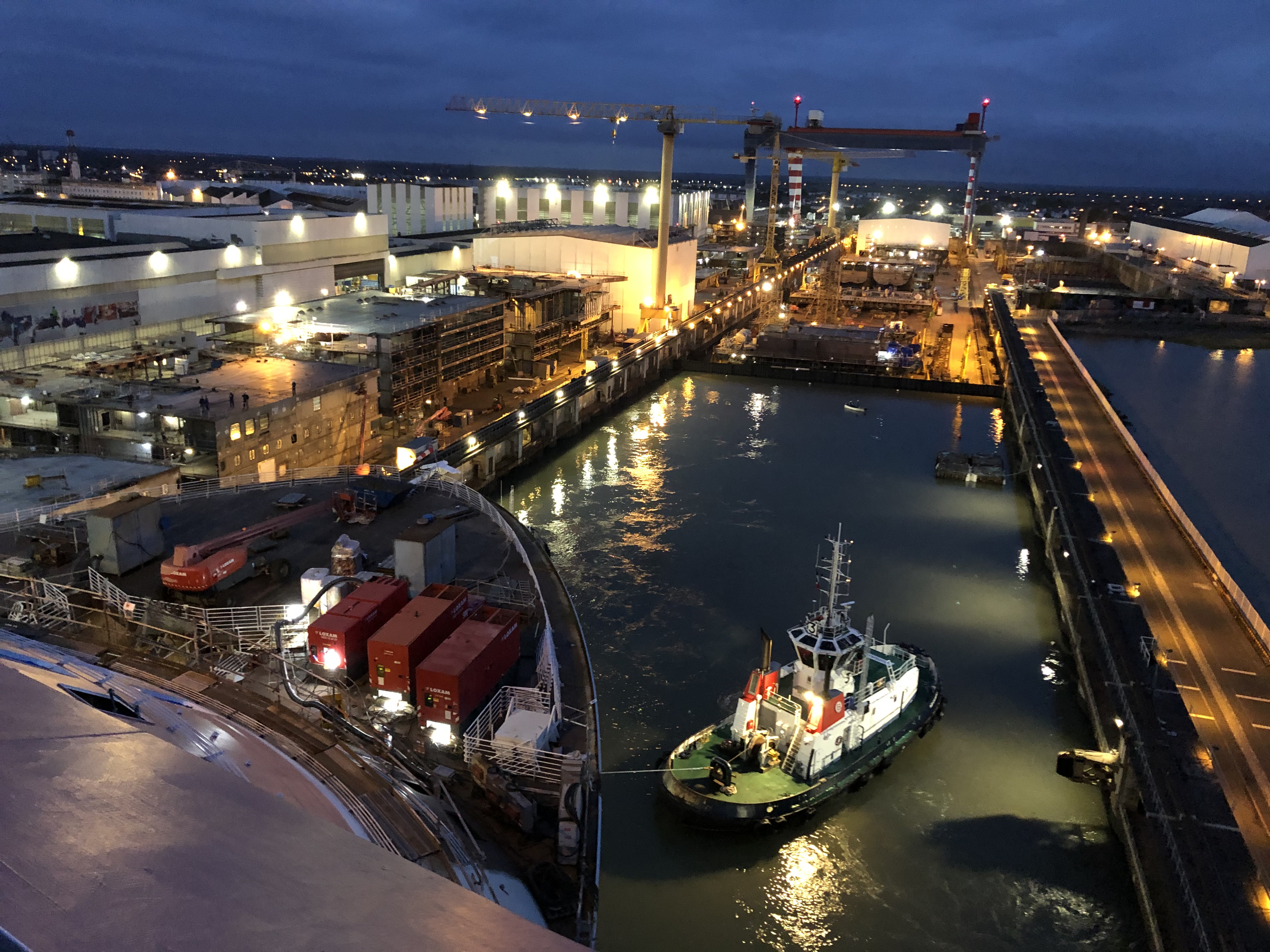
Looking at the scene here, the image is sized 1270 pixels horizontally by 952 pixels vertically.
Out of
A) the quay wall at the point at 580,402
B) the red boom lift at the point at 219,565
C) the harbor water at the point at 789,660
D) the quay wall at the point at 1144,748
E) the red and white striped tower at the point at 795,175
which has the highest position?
the red and white striped tower at the point at 795,175

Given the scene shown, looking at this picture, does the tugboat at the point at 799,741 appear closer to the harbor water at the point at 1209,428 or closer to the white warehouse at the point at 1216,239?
the harbor water at the point at 1209,428

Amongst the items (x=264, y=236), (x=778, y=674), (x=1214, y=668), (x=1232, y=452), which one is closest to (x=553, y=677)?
(x=778, y=674)

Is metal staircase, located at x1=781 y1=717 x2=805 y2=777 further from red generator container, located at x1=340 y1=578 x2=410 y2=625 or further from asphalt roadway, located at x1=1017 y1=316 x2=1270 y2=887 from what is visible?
red generator container, located at x1=340 y1=578 x2=410 y2=625

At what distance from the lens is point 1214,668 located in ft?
65.5

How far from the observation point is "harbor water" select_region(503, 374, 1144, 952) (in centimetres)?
1461

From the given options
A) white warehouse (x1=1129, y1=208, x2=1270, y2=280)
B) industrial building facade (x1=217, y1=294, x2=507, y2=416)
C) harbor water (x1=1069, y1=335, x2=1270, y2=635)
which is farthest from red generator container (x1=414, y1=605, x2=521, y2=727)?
white warehouse (x1=1129, y1=208, x2=1270, y2=280)

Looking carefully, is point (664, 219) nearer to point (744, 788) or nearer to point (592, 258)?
point (592, 258)

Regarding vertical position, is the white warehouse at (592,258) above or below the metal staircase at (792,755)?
above

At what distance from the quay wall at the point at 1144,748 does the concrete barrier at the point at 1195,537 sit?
2.62 m

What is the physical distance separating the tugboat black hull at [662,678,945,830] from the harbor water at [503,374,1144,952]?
37 centimetres

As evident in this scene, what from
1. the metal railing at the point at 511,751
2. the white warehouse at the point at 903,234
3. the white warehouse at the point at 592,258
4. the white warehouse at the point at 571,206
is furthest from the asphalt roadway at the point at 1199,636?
the white warehouse at the point at 903,234

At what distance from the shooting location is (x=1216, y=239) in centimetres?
9350

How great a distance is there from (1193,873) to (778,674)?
7.26 metres

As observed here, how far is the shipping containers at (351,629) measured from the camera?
12.9m
